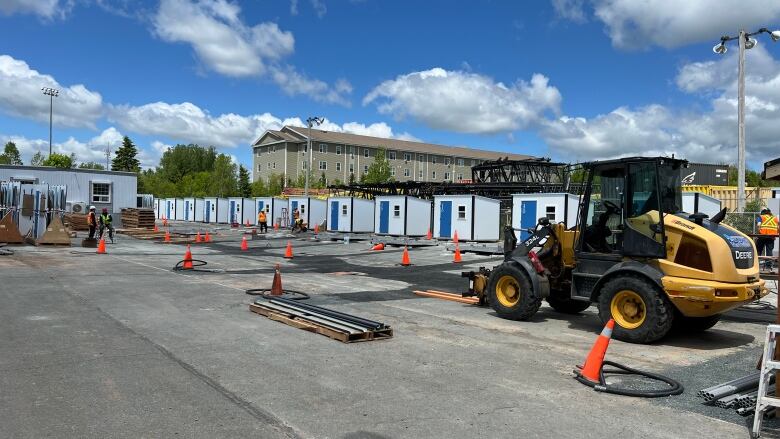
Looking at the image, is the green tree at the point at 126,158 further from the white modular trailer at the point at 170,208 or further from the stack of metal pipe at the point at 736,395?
the stack of metal pipe at the point at 736,395

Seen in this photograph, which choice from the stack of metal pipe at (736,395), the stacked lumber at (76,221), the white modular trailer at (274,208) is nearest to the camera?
the stack of metal pipe at (736,395)

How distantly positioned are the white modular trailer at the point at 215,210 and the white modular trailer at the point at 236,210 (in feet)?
3.01

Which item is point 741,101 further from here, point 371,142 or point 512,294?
point 371,142

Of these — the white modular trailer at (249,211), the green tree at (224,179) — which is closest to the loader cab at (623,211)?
the white modular trailer at (249,211)

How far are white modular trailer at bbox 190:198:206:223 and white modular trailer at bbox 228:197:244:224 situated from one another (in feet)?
21.8

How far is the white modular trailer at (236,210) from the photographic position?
51875mm

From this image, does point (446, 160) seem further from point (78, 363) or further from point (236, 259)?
point (78, 363)

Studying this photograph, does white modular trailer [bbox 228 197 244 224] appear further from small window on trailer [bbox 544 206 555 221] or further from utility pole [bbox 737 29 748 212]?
utility pole [bbox 737 29 748 212]

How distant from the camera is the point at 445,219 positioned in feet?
96.6

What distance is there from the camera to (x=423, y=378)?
6250mm

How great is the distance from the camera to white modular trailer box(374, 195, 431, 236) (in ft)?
107

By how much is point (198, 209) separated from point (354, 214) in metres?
29.8

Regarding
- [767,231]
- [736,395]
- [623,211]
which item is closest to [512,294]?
[623,211]

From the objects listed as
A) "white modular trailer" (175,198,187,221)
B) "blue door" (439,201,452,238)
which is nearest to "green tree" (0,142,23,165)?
"white modular trailer" (175,198,187,221)
